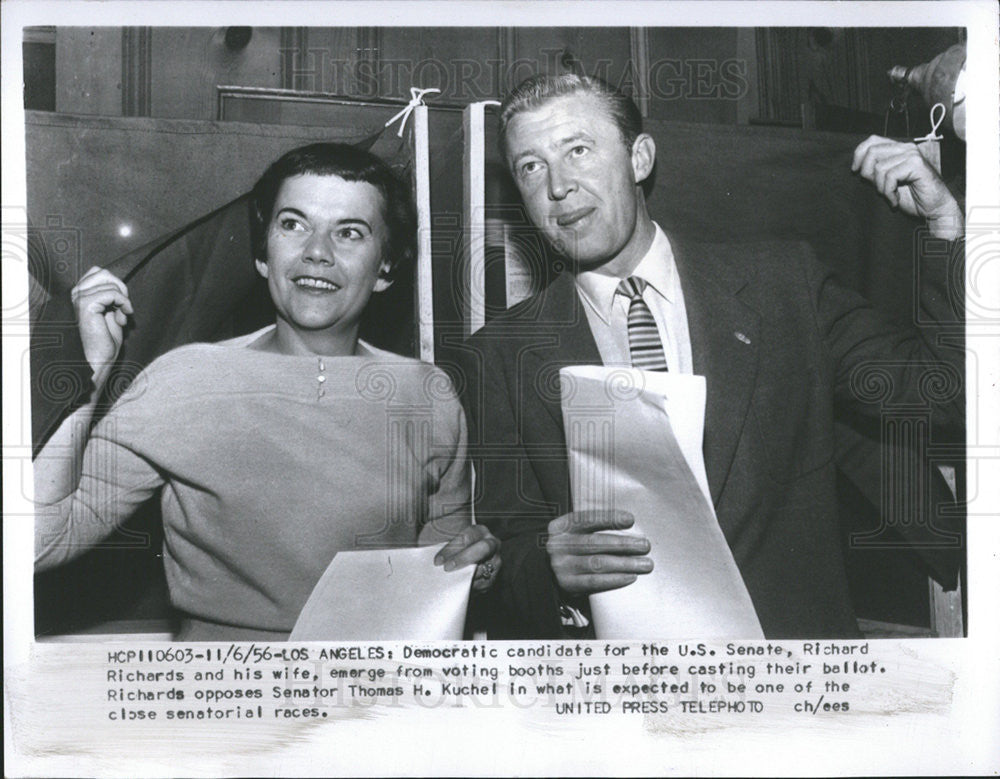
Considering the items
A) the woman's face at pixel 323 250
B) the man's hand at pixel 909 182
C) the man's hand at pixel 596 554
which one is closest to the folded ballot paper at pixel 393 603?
the man's hand at pixel 596 554

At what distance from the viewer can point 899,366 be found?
1.90 m

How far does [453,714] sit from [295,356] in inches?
28.9

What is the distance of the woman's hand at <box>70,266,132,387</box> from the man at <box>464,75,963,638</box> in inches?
26.2

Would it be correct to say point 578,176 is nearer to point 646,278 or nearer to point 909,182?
point 646,278

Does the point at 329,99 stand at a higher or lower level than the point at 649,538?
higher

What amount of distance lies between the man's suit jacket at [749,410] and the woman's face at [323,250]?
0.84ft

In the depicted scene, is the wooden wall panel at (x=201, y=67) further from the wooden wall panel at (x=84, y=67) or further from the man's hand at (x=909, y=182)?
the man's hand at (x=909, y=182)

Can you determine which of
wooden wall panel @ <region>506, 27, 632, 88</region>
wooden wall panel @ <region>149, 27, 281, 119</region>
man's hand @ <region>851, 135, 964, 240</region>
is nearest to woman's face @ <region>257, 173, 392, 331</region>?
wooden wall panel @ <region>149, 27, 281, 119</region>

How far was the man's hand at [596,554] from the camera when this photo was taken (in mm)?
1840

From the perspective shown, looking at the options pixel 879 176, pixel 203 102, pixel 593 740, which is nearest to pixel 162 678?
pixel 593 740

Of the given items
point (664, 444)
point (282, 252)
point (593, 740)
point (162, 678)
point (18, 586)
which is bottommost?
point (593, 740)

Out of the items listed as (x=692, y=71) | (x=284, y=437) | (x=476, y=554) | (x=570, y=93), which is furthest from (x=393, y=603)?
(x=692, y=71)

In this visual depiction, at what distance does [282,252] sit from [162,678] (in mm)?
828

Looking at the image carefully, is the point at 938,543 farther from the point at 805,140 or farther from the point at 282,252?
the point at 282,252
